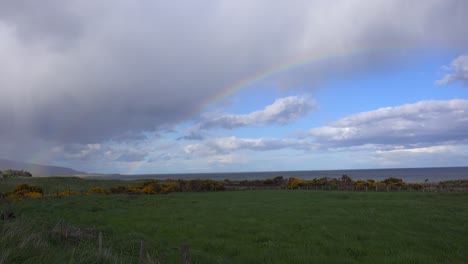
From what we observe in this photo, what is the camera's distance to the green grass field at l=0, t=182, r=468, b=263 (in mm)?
12080

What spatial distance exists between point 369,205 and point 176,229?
16082mm

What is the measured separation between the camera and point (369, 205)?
2775 centimetres

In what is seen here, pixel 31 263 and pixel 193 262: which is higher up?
pixel 31 263

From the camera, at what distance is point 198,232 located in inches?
715

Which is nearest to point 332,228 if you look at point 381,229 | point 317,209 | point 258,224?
point 381,229

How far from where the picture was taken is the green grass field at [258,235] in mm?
12080

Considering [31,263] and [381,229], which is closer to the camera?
[31,263]

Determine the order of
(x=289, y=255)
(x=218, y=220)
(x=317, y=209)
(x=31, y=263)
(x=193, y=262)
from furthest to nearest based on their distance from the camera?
1. (x=317, y=209)
2. (x=218, y=220)
3. (x=289, y=255)
4. (x=193, y=262)
5. (x=31, y=263)

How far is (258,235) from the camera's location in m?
16.9

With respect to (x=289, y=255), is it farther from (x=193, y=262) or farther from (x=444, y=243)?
(x=444, y=243)

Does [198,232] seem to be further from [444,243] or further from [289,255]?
[444,243]

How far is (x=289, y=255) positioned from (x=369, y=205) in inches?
660

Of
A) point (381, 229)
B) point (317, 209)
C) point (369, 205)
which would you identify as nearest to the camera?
point (381, 229)

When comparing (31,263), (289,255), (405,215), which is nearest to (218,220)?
(289,255)
